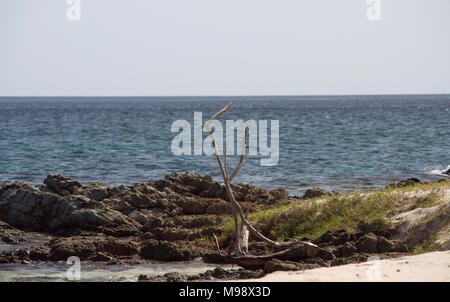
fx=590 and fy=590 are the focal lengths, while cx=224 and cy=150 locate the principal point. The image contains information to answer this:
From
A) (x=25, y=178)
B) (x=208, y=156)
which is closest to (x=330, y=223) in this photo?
(x=25, y=178)

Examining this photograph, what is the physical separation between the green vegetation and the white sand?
244 centimetres

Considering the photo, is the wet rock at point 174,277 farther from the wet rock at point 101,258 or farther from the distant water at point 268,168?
the distant water at point 268,168

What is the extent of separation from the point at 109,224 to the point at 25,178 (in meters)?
11.0

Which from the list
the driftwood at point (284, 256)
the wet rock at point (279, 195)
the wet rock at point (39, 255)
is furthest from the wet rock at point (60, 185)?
the driftwood at point (284, 256)

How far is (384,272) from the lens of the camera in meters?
8.40

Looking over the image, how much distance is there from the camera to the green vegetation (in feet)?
39.5

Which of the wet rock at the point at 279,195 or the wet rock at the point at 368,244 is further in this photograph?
the wet rock at the point at 279,195

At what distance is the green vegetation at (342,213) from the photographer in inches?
474

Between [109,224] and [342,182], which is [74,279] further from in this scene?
[342,182]

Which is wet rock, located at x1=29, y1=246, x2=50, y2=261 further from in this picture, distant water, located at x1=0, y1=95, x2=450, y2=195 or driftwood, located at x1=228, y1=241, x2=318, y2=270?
distant water, located at x1=0, y1=95, x2=450, y2=195

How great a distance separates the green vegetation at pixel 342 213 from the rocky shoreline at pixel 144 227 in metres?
0.53

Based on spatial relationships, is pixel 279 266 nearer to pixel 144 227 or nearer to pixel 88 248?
pixel 88 248

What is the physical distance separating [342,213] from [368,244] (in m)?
2.08

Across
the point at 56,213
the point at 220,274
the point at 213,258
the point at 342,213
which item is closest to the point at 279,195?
the point at 342,213
